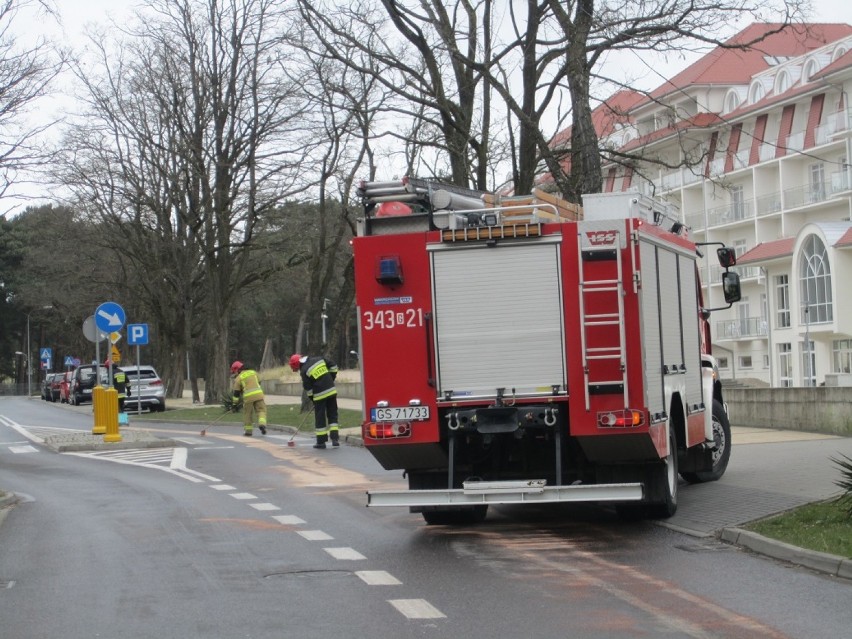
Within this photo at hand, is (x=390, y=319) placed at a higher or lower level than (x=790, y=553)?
higher

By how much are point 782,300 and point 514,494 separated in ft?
180

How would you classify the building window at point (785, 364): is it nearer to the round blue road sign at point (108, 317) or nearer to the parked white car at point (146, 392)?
the parked white car at point (146, 392)

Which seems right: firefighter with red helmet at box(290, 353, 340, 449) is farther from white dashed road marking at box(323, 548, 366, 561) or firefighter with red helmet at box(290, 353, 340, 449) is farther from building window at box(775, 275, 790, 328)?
building window at box(775, 275, 790, 328)

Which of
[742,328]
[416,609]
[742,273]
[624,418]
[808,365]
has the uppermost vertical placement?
[742,273]

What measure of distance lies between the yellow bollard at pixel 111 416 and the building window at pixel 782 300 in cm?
4306

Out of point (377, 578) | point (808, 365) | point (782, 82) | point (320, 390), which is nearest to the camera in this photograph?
point (377, 578)

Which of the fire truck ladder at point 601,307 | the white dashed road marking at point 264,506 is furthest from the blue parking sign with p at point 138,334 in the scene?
the fire truck ladder at point 601,307

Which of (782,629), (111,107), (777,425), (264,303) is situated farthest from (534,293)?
(264,303)

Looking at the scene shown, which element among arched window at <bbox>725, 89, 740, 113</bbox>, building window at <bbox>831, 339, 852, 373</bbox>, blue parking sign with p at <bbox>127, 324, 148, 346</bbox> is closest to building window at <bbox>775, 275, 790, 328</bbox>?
building window at <bbox>831, 339, 852, 373</bbox>

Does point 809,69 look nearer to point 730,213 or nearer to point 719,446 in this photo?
point 730,213

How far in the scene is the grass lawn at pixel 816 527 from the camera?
916 cm

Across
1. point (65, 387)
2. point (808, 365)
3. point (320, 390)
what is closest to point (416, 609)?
point (320, 390)

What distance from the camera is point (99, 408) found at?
25984mm

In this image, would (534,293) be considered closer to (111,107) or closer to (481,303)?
(481,303)
